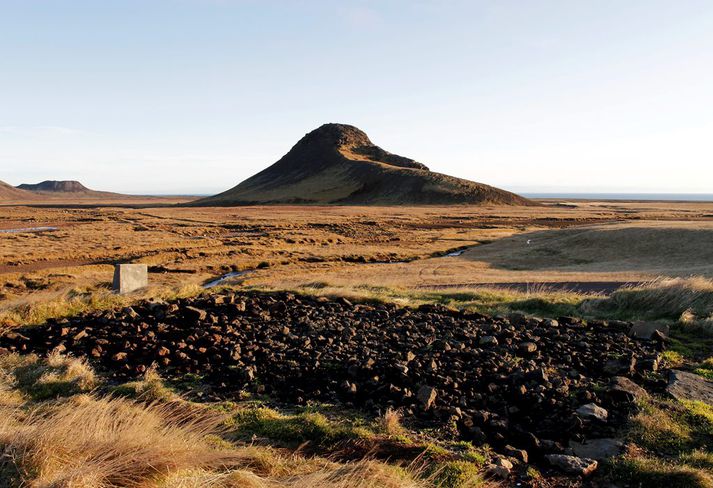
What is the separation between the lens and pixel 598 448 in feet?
22.5

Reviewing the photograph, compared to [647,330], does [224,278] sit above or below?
below

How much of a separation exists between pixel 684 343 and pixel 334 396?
29.3ft

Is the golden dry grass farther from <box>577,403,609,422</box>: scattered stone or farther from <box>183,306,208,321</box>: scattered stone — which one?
<box>183,306,208,321</box>: scattered stone

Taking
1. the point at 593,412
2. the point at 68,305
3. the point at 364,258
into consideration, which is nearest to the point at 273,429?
the point at 593,412

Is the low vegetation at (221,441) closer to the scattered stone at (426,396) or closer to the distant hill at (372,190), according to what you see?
the scattered stone at (426,396)

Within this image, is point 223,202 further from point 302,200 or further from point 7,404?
point 7,404

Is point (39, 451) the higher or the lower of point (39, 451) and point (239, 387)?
the higher

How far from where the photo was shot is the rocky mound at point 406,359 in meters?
7.65

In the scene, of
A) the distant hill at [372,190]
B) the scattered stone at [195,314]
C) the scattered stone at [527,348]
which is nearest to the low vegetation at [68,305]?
the scattered stone at [195,314]

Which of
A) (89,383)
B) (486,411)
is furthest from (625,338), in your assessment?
(89,383)

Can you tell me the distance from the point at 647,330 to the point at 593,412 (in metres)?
5.85

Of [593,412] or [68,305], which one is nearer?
[593,412]

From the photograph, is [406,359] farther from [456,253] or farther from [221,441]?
[456,253]

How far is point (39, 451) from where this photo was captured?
464 cm
